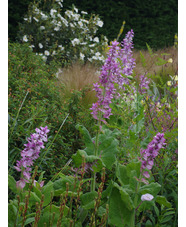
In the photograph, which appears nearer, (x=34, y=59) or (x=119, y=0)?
(x=34, y=59)

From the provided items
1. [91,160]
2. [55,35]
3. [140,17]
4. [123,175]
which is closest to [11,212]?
[91,160]

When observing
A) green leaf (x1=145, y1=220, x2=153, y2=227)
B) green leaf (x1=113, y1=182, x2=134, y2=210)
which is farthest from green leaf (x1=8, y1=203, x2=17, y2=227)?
green leaf (x1=145, y1=220, x2=153, y2=227)

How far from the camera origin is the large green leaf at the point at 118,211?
1759 millimetres

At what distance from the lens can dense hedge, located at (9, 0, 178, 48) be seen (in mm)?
8234

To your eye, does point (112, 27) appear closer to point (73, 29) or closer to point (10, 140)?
point (73, 29)

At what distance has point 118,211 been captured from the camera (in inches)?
69.6

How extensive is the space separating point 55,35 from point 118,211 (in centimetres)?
530

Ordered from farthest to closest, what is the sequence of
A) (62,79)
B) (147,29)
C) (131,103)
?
(147,29), (62,79), (131,103)

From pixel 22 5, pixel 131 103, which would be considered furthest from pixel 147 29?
pixel 131 103

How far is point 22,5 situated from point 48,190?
20.2ft

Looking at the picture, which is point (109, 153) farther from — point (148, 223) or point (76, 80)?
point (76, 80)

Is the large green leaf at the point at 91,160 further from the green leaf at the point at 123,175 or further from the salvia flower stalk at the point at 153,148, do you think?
the salvia flower stalk at the point at 153,148

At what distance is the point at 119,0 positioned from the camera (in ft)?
28.6
